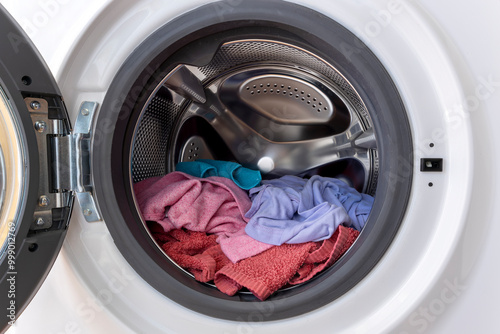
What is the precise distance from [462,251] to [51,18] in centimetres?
77

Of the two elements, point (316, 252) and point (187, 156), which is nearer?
point (316, 252)

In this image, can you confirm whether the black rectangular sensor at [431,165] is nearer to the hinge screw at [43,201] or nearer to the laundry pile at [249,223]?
the laundry pile at [249,223]

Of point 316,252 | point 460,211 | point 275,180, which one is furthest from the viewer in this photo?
point 275,180

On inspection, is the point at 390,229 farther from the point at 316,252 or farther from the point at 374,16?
the point at 374,16

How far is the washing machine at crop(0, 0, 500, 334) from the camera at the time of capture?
1.97ft

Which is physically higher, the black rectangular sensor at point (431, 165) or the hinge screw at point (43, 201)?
the hinge screw at point (43, 201)

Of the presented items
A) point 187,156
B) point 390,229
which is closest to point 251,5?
point 390,229

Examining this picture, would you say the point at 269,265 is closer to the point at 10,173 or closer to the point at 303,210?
the point at 303,210

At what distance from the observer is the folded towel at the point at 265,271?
71cm

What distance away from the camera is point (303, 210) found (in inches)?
→ 34.3

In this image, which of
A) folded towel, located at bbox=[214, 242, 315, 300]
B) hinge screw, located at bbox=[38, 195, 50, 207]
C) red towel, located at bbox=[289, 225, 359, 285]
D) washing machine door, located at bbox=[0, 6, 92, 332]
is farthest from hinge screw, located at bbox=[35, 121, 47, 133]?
red towel, located at bbox=[289, 225, 359, 285]

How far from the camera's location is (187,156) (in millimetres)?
1110

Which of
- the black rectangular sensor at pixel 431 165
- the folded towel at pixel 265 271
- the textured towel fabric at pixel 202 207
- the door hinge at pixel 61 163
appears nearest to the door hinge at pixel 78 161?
the door hinge at pixel 61 163

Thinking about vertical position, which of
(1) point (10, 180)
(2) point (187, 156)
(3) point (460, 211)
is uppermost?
(2) point (187, 156)
